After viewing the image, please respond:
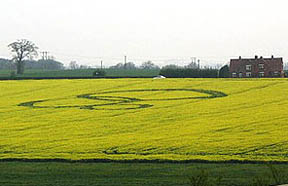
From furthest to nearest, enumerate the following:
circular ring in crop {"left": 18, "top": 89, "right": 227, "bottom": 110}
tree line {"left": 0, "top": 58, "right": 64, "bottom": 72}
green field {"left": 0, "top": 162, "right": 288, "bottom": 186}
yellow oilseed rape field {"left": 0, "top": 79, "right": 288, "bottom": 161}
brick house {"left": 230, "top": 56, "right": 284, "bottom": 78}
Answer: tree line {"left": 0, "top": 58, "right": 64, "bottom": 72} → brick house {"left": 230, "top": 56, "right": 284, "bottom": 78} → circular ring in crop {"left": 18, "top": 89, "right": 227, "bottom": 110} → yellow oilseed rape field {"left": 0, "top": 79, "right": 288, "bottom": 161} → green field {"left": 0, "top": 162, "right": 288, "bottom": 186}

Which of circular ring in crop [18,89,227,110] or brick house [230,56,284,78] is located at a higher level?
brick house [230,56,284,78]

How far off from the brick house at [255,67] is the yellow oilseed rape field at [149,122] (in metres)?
42.7

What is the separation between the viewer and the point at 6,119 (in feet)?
85.4

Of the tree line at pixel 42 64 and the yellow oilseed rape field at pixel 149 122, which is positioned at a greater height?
the tree line at pixel 42 64

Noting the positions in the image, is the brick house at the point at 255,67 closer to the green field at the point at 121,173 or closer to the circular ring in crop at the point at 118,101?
the circular ring in crop at the point at 118,101

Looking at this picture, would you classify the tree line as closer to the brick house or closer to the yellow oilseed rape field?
the brick house

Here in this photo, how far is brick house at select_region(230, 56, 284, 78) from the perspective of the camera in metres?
79.4

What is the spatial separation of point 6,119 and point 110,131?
6942 mm

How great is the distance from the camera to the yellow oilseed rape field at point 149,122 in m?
17.4

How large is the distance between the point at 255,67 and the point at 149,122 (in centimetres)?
6153

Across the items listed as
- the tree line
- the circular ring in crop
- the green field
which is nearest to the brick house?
the circular ring in crop

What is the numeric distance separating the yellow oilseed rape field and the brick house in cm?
4268

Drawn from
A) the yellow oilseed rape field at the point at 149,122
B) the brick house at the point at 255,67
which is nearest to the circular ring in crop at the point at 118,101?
the yellow oilseed rape field at the point at 149,122

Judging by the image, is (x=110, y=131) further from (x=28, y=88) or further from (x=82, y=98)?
(x=28, y=88)
